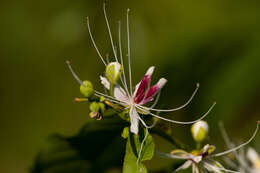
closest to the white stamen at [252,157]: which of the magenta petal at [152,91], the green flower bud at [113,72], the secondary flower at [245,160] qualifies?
the secondary flower at [245,160]

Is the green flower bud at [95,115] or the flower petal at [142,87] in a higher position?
the flower petal at [142,87]

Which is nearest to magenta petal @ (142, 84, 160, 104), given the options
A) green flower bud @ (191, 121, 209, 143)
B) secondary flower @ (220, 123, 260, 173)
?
green flower bud @ (191, 121, 209, 143)

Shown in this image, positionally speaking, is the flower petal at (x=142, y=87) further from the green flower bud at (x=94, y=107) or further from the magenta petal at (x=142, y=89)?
the green flower bud at (x=94, y=107)

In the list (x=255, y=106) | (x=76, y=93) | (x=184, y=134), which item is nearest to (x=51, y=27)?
(x=76, y=93)

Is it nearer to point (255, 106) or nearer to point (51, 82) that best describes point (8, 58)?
point (51, 82)

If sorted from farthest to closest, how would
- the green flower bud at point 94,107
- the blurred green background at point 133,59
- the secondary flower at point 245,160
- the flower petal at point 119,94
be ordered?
1. the blurred green background at point 133,59
2. the secondary flower at point 245,160
3. the flower petal at point 119,94
4. the green flower bud at point 94,107

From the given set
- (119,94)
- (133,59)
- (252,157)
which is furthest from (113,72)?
(133,59)

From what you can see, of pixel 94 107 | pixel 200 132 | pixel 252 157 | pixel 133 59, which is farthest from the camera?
pixel 133 59

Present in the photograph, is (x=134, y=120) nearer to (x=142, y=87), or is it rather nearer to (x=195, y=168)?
(x=142, y=87)
